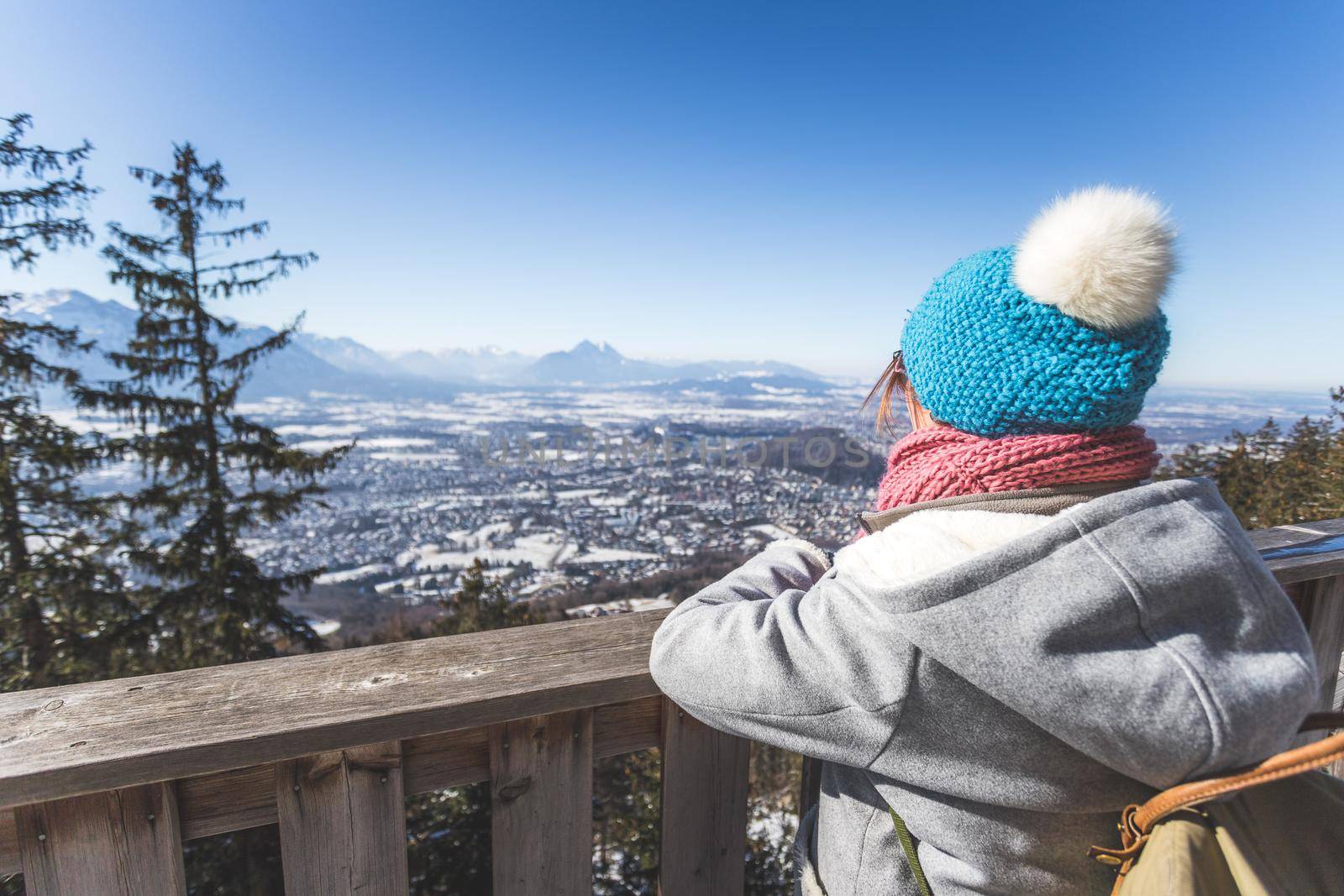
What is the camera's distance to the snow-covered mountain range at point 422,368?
33.0m

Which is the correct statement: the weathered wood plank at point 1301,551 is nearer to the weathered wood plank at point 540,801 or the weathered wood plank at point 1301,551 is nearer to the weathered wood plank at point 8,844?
the weathered wood plank at point 540,801

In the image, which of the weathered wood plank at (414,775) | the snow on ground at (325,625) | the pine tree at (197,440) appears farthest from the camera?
the snow on ground at (325,625)

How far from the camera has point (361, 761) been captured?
851mm

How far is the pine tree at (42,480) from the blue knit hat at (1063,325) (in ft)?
29.7

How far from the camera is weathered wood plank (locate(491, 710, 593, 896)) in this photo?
0.94m

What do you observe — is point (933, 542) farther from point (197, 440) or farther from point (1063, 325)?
point (197, 440)

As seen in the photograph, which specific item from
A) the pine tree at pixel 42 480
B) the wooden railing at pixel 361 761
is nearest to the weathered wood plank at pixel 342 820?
the wooden railing at pixel 361 761

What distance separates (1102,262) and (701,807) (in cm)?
98

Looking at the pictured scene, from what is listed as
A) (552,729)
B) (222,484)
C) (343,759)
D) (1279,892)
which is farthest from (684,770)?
(222,484)

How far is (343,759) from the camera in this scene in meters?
0.84

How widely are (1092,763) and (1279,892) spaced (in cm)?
17

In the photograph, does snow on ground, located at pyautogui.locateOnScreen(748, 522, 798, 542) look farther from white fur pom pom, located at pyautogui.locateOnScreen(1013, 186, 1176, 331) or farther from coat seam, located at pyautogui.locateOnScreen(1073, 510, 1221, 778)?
coat seam, located at pyautogui.locateOnScreen(1073, 510, 1221, 778)

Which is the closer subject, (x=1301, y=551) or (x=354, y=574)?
(x=1301, y=551)

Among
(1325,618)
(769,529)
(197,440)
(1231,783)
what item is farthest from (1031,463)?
(769,529)
